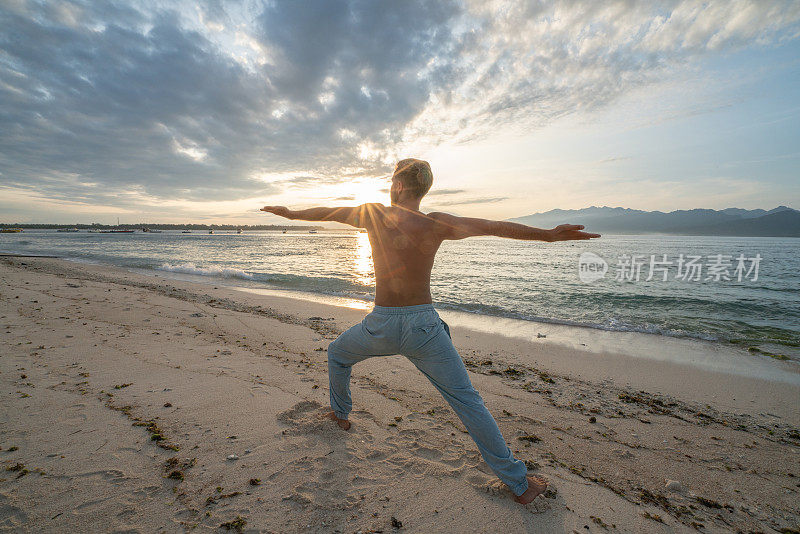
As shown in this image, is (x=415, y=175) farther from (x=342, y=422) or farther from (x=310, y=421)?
(x=310, y=421)

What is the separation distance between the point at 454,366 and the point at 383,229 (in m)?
1.23

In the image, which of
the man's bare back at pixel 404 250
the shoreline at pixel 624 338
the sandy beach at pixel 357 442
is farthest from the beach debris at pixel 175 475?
the shoreline at pixel 624 338

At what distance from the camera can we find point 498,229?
243 cm

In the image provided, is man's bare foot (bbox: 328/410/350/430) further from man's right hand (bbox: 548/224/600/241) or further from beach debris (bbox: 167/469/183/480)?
man's right hand (bbox: 548/224/600/241)

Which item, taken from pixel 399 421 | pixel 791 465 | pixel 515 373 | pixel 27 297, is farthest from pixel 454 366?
pixel 27 297

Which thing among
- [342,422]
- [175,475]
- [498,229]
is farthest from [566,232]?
[175,475]

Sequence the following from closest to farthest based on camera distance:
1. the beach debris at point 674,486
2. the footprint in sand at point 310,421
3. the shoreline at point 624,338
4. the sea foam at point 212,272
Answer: the beach debris at point 674,486 < the footprint in sand at point 310,421 < the shoreline at point 624,338 < the sea foam at point 212,272

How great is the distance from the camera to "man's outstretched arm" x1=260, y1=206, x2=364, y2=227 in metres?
2.87

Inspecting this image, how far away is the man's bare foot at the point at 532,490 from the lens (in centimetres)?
246

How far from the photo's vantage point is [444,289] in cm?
1439

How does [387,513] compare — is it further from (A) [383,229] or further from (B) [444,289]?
(B) [444,289]

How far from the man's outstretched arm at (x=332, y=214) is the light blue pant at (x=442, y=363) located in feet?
2.64

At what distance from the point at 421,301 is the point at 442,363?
1.67ft

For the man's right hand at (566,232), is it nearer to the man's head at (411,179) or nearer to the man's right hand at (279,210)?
the man's head at (411,179)
